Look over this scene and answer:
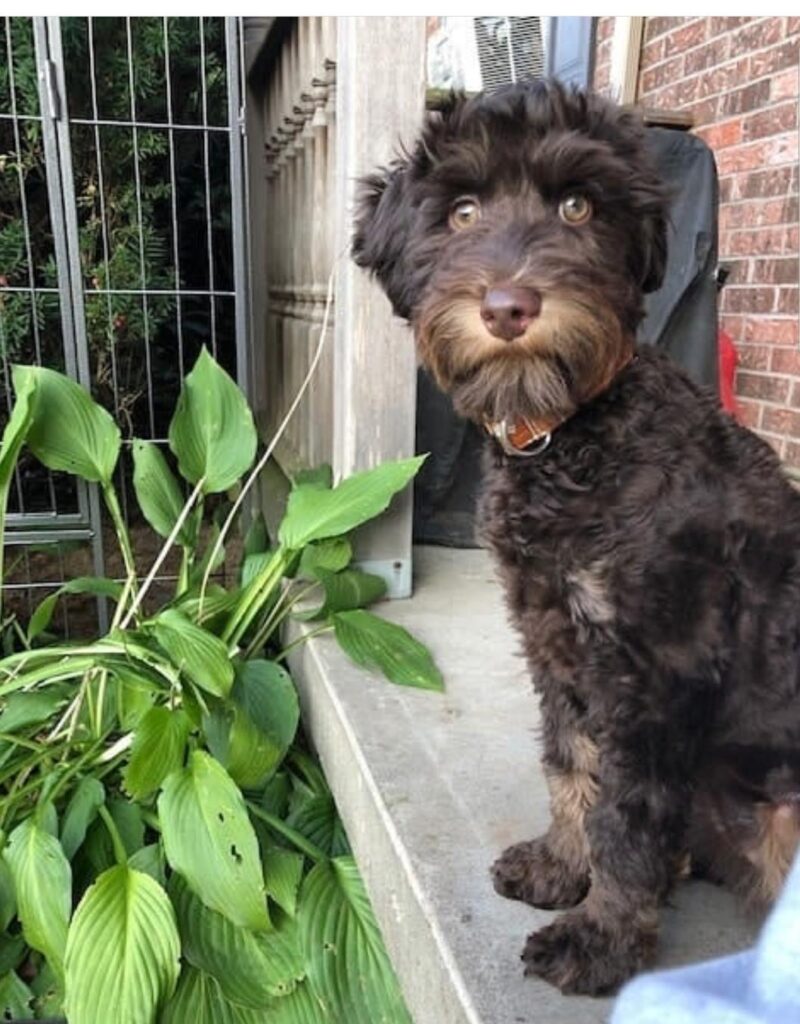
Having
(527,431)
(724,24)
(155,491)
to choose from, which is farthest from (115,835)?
(724,24)

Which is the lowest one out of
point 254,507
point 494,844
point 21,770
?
point 21,770

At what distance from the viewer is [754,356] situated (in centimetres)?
411

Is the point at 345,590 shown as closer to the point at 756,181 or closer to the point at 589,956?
the point at 589,956

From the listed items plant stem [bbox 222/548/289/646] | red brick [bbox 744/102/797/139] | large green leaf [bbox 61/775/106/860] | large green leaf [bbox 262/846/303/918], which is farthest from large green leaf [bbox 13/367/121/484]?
red brick [bbox 744/102/797/139]

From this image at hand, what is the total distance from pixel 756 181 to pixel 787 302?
58cm

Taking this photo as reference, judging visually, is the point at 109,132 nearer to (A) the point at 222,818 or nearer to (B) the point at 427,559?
(B) the point at 427,559

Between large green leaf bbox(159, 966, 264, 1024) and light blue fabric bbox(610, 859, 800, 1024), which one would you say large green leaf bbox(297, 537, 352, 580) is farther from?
light blue fabric bbox(610, 859, 800, 1024)

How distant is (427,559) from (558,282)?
1.89 metres

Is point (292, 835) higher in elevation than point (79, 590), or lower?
lower

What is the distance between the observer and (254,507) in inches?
133

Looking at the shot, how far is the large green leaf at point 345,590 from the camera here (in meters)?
2.62

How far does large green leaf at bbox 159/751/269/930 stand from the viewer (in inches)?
77.4
